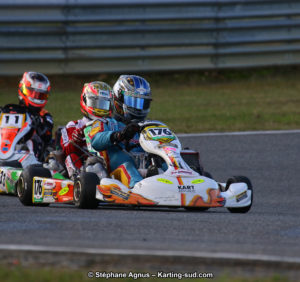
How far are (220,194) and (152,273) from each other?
319 cm

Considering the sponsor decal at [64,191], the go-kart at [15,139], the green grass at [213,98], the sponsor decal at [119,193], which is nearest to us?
the sponsor decal at [119,193]

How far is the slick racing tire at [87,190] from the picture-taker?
701 cm

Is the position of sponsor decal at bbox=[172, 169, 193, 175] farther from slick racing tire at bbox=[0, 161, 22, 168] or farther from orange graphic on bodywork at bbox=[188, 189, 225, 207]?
slick racing tire at bbox=[0, 161, 22, 168]

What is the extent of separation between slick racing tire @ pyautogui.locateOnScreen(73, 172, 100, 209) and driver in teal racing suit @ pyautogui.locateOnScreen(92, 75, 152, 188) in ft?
1.09

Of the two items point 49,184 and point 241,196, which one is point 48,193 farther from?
point 241,196

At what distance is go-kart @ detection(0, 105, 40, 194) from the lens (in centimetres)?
970

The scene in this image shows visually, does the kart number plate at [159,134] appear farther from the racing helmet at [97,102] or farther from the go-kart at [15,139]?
the go-kart at [15,139]

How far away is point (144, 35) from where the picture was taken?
13859 mm

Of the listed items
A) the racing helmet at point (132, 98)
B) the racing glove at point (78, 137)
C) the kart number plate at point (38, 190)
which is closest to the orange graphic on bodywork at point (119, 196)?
the kart number plate at point (38, 190)

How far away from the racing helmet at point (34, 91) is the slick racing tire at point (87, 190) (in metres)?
3.41

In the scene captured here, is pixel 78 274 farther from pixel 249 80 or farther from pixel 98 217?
pixel 249 80

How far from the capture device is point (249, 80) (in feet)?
48.9

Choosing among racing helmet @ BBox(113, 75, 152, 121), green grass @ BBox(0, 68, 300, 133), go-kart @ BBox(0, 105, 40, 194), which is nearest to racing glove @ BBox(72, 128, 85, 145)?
racing helmet @ BBox(113, 75, 152, 121)

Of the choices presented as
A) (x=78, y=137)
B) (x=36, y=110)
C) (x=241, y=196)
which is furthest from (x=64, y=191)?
(x=36, y=110)
